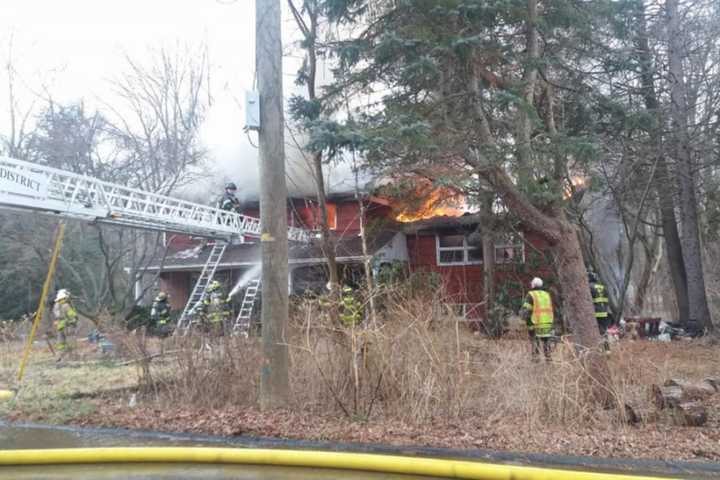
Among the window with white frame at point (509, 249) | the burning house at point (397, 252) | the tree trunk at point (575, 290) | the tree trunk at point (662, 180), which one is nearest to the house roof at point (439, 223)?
the burning house at point (397, 252)

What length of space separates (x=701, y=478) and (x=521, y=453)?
4.21ft

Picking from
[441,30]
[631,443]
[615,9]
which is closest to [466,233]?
[615,9]

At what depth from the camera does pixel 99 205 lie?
1080 cm

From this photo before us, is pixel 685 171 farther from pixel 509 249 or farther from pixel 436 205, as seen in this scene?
pixel 436 205

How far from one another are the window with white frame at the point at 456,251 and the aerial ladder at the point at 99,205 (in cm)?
621

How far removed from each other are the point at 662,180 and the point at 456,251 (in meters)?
6.38

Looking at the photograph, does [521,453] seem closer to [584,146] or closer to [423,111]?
[584,146]

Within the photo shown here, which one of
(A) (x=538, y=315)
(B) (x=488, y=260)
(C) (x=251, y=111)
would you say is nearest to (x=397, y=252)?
(B) (x=488, y=260)

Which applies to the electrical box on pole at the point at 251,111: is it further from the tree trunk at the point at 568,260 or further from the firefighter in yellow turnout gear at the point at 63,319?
the firefighter in yellow turnout gear at the point at 63,319

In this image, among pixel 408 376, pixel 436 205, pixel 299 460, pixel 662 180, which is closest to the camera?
pixel 299 460

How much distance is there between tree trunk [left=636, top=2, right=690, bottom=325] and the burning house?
10.4ft

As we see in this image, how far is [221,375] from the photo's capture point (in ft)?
21.0

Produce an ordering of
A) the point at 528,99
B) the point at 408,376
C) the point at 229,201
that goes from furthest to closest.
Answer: the point at 229,201
the point at 528,99
the point at 408,376

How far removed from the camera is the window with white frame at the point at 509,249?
607 inches
